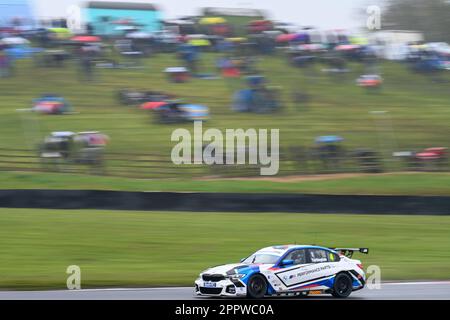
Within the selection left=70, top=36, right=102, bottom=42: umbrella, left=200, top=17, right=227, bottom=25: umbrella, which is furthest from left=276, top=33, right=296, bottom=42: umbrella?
left=70, top=36, right=102, bottom=42: umbrella

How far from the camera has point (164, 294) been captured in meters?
12.0

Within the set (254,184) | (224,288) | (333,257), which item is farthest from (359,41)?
(224,288)

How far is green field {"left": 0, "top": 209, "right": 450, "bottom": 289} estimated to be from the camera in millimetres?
14648

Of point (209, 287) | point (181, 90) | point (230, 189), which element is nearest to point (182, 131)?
point (181, 90)

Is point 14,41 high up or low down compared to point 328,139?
up

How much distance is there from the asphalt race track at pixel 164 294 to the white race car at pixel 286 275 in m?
0.25

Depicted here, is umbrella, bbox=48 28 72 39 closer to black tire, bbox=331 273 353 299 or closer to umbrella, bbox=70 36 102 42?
umbrella, bbox=70 36 102 42

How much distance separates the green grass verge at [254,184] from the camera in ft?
82.3

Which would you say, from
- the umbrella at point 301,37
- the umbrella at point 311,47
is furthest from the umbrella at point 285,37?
the umbrella at point 311,47

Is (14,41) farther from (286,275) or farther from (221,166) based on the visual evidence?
(286,275)

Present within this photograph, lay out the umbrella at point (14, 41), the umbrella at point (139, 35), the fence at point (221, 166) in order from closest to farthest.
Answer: the fence at point (221, 166)
the umbrella at point (14, 41)
the umbrella at point (139, 35)

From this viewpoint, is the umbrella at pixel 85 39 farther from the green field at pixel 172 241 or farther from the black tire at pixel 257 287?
the black tire at pixel 257 287

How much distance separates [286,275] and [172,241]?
7184mm
